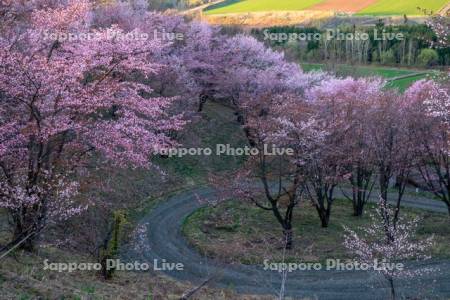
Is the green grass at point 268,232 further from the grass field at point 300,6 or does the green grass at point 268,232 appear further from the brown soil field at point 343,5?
the brown soil field at point 343,5

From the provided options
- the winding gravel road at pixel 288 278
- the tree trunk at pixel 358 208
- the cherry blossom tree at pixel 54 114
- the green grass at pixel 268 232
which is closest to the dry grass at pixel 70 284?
the cherry blossom tree at pixel 54 114

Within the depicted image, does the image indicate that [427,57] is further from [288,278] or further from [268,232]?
[288,278]

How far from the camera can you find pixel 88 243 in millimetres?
17297

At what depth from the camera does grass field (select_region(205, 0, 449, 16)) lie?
78812 millimetres

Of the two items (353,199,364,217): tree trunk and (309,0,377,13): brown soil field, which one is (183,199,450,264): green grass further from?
(309,0,377,13): brown soil field

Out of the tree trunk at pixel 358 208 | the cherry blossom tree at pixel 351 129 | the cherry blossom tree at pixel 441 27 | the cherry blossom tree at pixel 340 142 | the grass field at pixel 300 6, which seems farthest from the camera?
the grass field at pixel 300 6

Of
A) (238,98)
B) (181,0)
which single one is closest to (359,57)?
(181,0)

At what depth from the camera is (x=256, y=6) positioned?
88.6m

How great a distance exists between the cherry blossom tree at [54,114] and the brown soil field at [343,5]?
72734 millimetres

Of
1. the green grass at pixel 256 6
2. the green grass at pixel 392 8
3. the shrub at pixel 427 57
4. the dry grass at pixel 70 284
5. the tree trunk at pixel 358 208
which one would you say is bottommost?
the tree trunk at pixel 358 208

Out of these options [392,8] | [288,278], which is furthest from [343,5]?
[288,278]

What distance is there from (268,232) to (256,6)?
70208 mm

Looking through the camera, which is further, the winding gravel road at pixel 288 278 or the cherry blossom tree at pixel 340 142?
the cherry blossom tree at pixel 340 142

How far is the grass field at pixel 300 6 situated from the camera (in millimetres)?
78812
